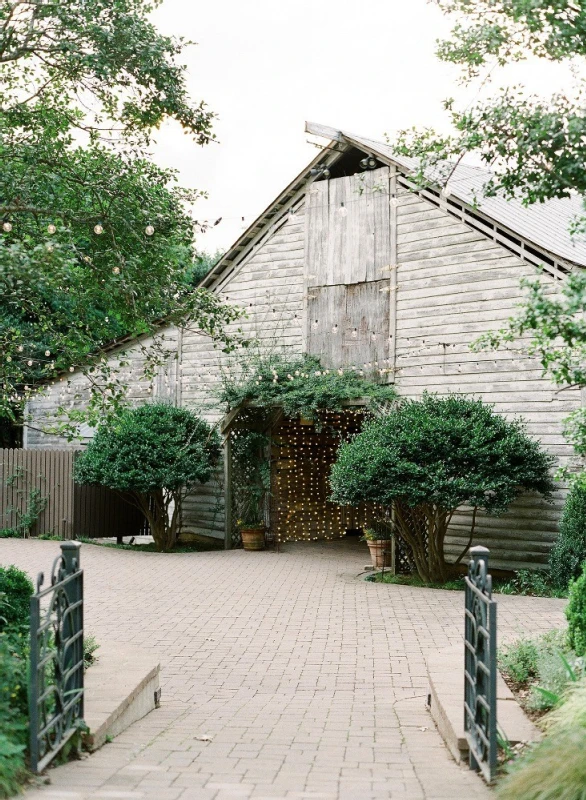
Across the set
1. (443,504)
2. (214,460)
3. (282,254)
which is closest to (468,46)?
(443,504)

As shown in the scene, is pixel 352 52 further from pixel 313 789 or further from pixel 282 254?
pixel 313 789

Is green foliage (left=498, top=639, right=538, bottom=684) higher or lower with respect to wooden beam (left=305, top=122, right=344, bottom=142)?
lower

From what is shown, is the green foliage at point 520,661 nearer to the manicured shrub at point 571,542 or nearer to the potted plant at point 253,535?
the manicured shrub at point 571,542

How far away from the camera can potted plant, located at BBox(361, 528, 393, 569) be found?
49.1 ft

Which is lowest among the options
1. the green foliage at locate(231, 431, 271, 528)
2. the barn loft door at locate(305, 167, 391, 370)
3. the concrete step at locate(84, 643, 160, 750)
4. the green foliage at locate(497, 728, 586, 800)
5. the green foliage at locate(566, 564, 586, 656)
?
the concrete step at locate(84, 643, 160, 750)

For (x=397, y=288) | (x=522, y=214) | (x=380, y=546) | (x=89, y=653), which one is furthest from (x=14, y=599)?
(x=522, y=214)

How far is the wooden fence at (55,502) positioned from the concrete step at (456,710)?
12649mm

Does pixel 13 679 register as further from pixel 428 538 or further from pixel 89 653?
pixel 428 538

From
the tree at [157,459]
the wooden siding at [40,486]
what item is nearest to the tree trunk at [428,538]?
the tree at [157,459]

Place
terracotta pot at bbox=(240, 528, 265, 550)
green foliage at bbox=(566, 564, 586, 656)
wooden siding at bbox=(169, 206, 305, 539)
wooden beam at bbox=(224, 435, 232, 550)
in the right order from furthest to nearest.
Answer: wooden beam at bbox=(224, 435, 232, 550) → terracotta pot at bbox=(240, 528, 265, 550) → wooden siding at bbox=(169, 206, 305, 539) → green foliage at bbox=(566, 564, 586, 656)

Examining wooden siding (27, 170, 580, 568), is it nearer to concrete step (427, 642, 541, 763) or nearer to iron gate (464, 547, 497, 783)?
concrete step (427, 642, 541, 763)

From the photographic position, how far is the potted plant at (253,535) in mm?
17578

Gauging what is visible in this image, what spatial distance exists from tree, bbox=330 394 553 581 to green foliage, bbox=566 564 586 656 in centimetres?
591

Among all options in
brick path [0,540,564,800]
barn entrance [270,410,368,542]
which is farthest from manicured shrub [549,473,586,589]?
barn entrance [270,410,368,542]
